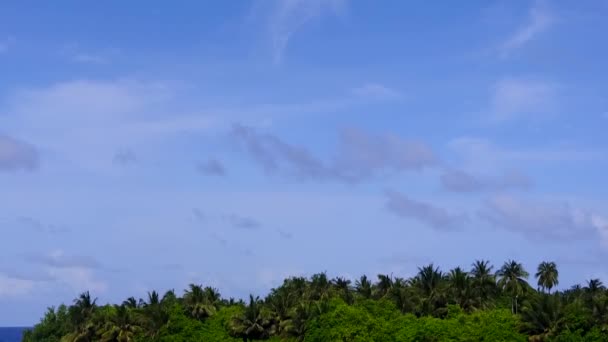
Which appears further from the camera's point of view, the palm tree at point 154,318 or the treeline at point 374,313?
the palm tree at point 154,318

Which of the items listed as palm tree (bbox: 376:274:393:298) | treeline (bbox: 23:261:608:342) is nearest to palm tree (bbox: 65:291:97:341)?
treeline (bbox: 23:261:608:342)

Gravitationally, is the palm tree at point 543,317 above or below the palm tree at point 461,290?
below

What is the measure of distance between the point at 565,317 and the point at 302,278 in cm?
4675

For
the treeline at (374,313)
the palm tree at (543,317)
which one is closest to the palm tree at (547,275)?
the treeline at (374,313)

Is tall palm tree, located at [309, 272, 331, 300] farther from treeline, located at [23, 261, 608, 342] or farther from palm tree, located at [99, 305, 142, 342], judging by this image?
palm tree, located at [99, 305, 142, 342]

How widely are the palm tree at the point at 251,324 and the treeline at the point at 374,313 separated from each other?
123mm

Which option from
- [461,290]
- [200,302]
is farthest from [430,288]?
[200,302]

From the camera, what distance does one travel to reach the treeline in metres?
97.8

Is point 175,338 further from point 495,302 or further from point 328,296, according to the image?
point 495,302

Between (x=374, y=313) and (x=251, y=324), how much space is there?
16.1 meters

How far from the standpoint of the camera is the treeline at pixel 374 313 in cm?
9775

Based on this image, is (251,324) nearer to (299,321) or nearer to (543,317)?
(299,321)

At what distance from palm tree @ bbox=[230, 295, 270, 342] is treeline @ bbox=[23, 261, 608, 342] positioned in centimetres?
12

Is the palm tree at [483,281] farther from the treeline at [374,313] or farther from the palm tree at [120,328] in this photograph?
the palm tree at [120,328]
